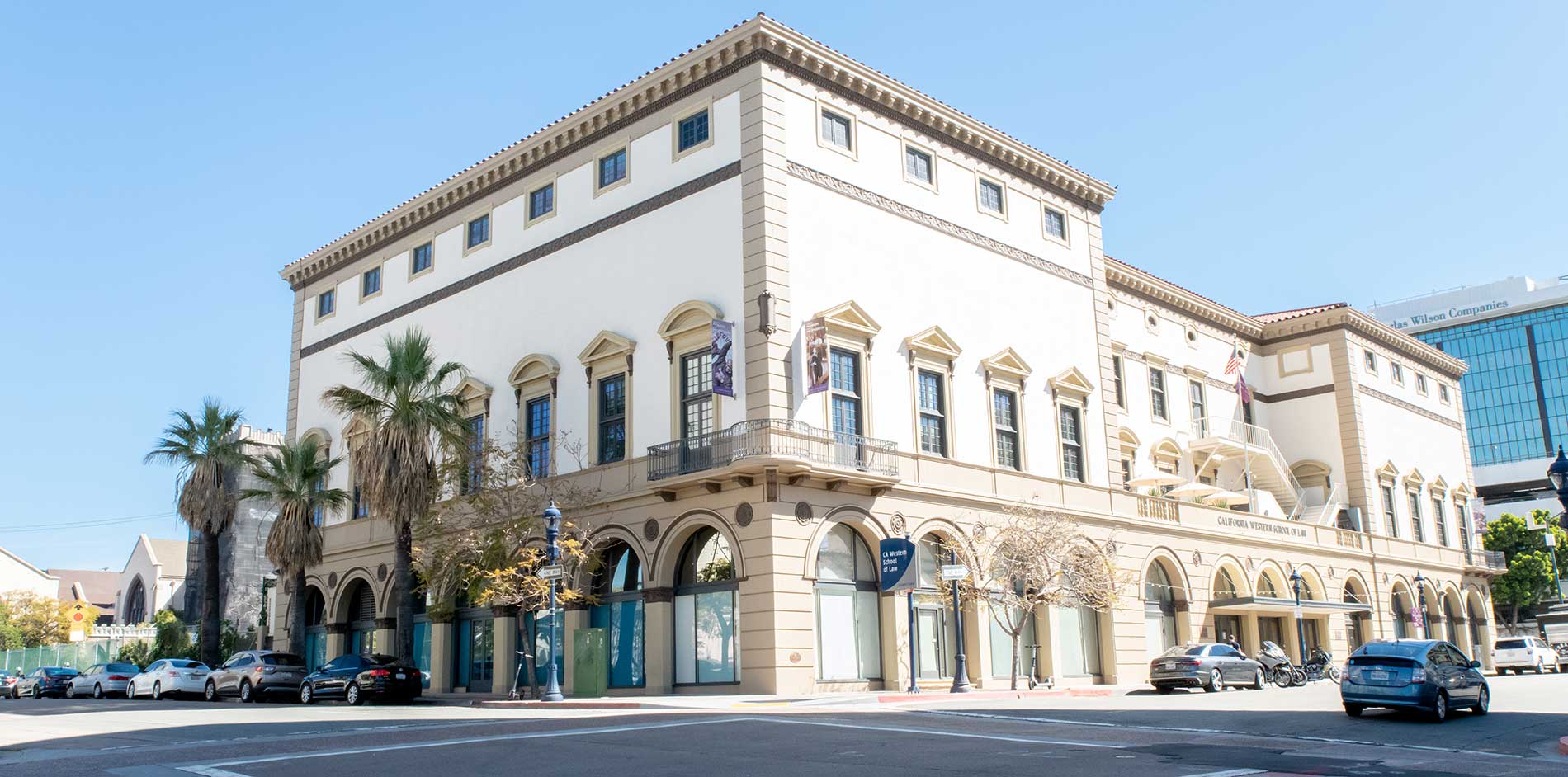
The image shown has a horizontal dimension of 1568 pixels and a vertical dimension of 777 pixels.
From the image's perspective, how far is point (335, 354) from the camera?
1812 inches

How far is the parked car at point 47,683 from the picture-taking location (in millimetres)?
45125

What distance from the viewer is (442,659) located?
38.0 meters

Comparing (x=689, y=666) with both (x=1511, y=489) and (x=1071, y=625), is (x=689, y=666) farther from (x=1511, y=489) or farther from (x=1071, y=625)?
(x=1511, y=489)

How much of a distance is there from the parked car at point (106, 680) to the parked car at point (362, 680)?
37.9 feet

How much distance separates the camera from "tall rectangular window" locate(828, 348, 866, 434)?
103ft

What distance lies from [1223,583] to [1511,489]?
95784 mm

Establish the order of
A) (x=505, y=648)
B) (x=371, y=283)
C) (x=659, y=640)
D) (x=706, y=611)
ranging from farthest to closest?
1. (x=371, y=283)
2. (x=505, y=648)
3. (x=659, y=640)
4. (x=706, y=611)

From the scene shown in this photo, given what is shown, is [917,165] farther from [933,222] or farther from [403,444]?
[403,444]

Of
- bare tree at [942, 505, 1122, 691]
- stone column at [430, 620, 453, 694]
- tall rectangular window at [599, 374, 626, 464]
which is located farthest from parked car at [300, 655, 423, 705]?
bare tree at [942, 505, 1122, 691]

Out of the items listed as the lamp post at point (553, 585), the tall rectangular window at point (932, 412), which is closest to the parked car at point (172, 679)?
the lamp post at point (553, 585)

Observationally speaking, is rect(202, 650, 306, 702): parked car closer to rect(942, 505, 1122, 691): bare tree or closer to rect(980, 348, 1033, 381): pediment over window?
rect(942, 505, 1122, 691): bare tree

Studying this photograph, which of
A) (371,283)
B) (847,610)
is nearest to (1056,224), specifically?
(847,610)

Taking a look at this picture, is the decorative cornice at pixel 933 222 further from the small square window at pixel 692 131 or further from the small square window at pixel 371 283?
the small square window at pixel 371 283

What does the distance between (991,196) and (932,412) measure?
7849 millimetres
